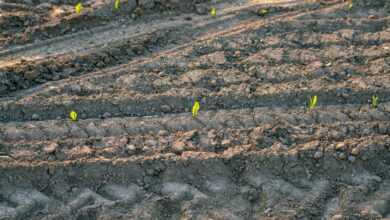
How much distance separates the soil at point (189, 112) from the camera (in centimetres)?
414

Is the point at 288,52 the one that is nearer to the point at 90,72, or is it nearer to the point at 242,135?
the point at 242,135

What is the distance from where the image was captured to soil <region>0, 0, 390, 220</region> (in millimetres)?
4145

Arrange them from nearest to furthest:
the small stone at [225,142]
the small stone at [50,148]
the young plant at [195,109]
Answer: the small stone at [50,148], the small stone at [225,142], the young plant at [195,109]

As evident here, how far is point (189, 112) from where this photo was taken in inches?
199

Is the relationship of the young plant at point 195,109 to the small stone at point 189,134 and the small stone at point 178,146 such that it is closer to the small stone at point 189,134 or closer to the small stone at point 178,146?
the small stone at point 189,134

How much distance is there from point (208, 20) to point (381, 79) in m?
2.39

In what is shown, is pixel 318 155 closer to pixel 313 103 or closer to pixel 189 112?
pixel 313 103

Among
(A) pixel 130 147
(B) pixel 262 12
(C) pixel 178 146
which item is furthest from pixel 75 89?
(B) pixel 262 12

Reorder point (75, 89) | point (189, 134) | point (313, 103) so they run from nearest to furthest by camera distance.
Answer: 1. point (189, 134)
2. point (313, 103)
3. point (75, 89)

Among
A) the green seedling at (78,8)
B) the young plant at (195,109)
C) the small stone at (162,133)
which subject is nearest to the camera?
the small stone at (162,133)

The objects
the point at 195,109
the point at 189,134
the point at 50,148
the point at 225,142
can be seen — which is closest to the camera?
the point at 50,148

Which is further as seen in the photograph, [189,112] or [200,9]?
[200,9]

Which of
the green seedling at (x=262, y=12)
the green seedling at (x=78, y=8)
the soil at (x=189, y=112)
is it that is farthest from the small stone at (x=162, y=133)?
the green seedling at (x=262, y=12)

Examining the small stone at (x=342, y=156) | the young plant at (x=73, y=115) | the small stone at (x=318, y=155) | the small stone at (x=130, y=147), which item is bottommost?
the small stone at (x=342, y=156)
